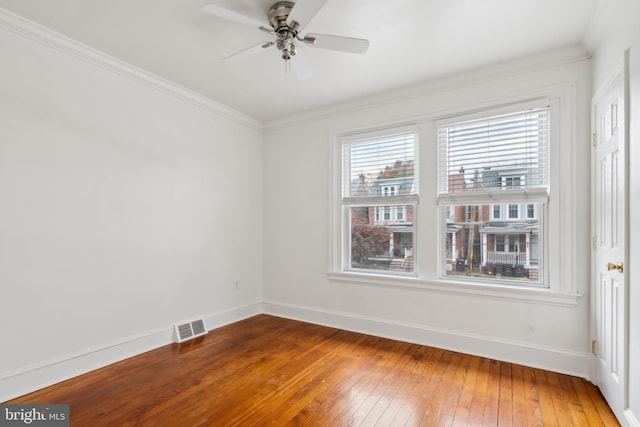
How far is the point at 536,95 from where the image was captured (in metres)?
2.79

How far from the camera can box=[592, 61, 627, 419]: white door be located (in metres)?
1.91

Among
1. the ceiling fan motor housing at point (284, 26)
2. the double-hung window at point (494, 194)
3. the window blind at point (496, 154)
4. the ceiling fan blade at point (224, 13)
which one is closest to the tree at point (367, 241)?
the double-hung window at point (494, 194)

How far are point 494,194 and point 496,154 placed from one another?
39 centimetres

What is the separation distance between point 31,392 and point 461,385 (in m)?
3.20

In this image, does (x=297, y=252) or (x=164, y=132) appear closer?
(x=164, y=132)

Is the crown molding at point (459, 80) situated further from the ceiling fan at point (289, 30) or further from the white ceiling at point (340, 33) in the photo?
the ceiling fan at point (289, 30)

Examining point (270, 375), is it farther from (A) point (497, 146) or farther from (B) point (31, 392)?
(A) point (497, 146)

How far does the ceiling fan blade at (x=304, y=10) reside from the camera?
1773 millimetres

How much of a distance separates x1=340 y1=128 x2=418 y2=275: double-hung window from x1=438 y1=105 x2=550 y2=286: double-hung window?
355mm

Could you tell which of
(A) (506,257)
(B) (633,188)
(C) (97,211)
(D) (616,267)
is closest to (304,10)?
(B) (633,188)

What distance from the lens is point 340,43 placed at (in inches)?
85.4

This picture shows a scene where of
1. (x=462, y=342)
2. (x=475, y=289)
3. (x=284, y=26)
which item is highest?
(x=284, y=26)

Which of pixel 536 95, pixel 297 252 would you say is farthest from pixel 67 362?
pixel 536 95

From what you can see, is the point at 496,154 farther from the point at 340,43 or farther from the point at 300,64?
the point at 300,64
